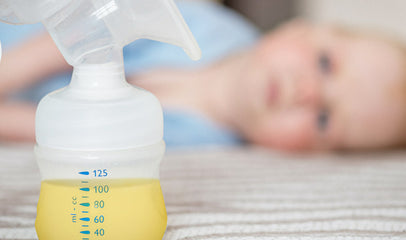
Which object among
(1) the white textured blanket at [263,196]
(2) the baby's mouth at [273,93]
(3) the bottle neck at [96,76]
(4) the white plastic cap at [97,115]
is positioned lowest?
(2) the baby's mouth at [273,93]

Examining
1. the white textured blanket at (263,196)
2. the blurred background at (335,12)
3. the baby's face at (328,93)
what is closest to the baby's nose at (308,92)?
the baby's face at (328,93)

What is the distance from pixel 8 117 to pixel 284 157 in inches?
29.6

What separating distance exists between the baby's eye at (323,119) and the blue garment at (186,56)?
0.96 feet

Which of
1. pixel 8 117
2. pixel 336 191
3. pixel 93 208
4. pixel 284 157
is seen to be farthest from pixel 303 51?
pixel 93 208

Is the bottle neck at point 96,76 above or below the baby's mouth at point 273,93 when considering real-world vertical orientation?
above

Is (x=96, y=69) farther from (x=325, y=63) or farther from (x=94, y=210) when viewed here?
(x=325, y=63)

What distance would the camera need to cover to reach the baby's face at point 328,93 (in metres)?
1.19

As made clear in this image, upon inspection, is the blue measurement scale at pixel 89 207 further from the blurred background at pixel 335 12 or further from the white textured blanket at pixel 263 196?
the blurred background at pixel 335 12

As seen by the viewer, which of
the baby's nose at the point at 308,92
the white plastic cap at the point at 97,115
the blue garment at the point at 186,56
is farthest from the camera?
the blue garment at the point at 186,56

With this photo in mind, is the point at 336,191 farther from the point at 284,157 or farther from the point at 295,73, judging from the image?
the point at 295,73

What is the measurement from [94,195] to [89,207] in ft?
0.04

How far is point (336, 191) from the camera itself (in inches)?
30.1

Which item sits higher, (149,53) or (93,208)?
(93,208)

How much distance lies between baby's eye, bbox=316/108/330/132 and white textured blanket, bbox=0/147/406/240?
147 millimetres
